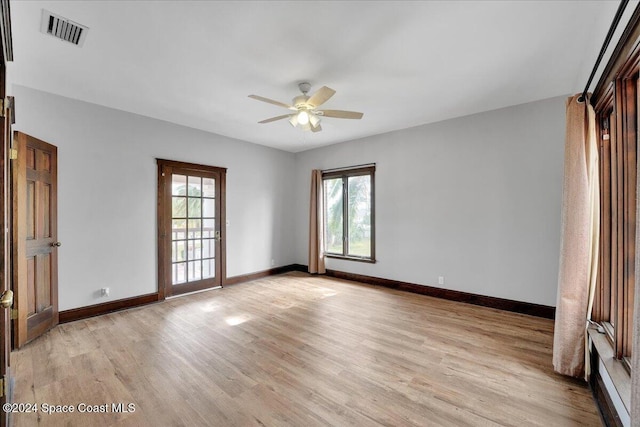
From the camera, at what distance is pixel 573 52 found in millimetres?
2480

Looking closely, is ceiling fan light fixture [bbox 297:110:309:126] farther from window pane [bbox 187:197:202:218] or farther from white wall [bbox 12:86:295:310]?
window pane [bbox 187:197:202:218]

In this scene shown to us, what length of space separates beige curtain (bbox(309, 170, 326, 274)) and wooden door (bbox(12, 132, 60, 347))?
405 centimetres

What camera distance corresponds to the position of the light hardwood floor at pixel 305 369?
1875mm

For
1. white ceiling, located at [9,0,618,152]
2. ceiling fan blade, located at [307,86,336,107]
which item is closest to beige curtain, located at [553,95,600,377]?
white ceiling, located at [9,0,618,152]

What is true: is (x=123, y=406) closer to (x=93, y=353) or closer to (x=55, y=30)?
(x=93, y=353)

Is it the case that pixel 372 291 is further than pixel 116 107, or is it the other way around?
pixel 372 291

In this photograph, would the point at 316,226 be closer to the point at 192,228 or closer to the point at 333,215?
the point at 333,215

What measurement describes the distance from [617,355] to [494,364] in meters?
0.90

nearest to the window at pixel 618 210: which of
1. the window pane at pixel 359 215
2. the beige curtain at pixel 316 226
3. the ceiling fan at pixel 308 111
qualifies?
the ceiling fan at pixel 308 111

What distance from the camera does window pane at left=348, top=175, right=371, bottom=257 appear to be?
538cm

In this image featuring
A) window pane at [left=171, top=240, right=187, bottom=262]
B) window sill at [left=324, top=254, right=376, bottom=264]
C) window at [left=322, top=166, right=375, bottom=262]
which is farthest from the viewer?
window at [left=322, top=166, right=375, bottom=262]

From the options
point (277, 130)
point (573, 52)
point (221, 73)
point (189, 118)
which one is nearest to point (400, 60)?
point (573, 52)

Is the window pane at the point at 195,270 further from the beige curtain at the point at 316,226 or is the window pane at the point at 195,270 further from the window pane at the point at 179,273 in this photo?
the beige curtain at the point at 316,226

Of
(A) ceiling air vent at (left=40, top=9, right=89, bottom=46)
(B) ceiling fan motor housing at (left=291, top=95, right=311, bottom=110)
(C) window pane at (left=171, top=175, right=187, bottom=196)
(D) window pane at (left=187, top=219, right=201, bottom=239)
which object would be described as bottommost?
(D) window pane at (left=187, top=219, right=201, bottom=239)
